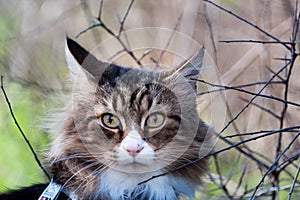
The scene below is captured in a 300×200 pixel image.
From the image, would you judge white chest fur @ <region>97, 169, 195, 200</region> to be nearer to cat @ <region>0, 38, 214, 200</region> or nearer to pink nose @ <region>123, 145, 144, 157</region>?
cat @ <region>0, 38, 214, 200</region>

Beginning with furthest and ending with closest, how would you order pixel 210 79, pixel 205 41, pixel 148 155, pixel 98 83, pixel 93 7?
pixel 93 7
pixel 205 41
pixel 210 79
pixel 98 83
pixel 148 155

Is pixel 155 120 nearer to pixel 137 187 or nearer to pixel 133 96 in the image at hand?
pixel 133 96

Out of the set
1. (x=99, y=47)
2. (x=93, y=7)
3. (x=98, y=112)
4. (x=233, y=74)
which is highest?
(x=93, y=7)

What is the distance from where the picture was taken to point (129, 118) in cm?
241

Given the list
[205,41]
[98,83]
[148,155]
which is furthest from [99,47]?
[148,155]

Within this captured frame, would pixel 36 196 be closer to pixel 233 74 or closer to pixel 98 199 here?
pixel 98 199

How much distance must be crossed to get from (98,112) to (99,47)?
6.32ft

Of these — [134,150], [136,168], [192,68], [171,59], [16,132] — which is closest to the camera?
[134,150]

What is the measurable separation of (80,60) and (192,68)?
1.63 feet

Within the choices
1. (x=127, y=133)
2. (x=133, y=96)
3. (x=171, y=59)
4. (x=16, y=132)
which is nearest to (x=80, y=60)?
(x=133, y=96)

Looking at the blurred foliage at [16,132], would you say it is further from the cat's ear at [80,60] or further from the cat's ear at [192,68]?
the cat's ear at [192,68]

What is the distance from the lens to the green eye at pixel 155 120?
2.43m

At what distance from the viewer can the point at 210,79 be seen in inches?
139

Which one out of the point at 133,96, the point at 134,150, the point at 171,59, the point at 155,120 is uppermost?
the point at 171,59
